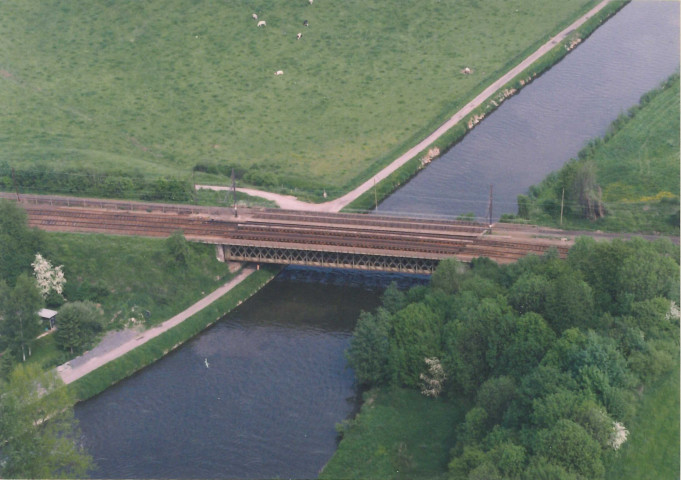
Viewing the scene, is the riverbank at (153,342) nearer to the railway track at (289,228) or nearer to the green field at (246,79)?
the railway track at (289,228)

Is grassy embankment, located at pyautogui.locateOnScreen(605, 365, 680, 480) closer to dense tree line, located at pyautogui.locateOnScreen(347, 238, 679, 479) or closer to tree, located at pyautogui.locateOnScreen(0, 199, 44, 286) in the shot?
dense tree line, located at pyautogui.locateOnScreen(347, 238, 679, 479)

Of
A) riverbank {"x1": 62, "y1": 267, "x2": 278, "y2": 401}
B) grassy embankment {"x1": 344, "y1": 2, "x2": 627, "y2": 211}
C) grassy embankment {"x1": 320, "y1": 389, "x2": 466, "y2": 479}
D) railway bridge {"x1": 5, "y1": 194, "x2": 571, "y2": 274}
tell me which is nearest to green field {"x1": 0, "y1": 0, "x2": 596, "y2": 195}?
grassy embankment {"x1": 344, "y1": 2, "x2": 627, "y2": 211}

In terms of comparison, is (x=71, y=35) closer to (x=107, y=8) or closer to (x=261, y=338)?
(x=107, y=8)

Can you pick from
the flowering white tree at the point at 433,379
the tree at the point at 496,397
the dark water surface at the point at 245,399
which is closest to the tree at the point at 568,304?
the tree at the point at 496,397

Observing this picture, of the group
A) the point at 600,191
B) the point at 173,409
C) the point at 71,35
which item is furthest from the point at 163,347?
the point at 71,35

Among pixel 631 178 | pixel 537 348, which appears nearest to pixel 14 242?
pixel 537 348

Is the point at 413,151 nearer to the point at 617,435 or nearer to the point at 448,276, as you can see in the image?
the point at 448,276
